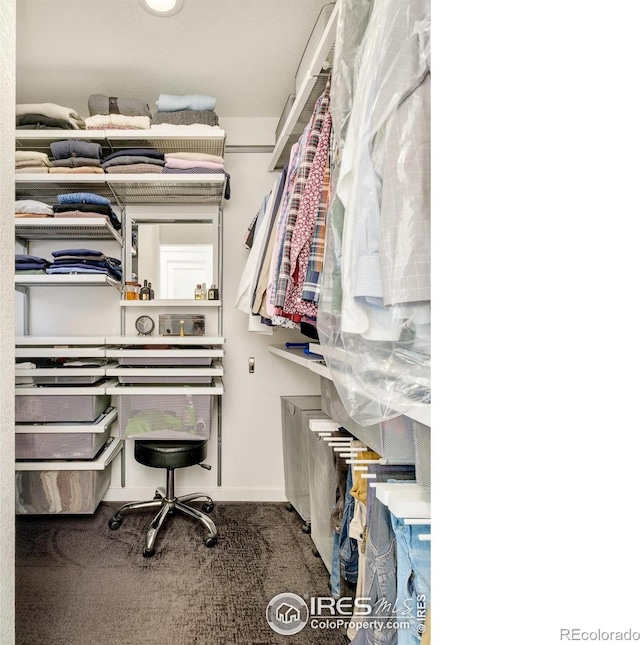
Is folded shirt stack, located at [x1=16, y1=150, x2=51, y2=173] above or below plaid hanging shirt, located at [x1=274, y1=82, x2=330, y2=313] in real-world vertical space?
above

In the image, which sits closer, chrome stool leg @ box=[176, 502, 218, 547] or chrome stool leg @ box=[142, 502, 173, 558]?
chrome stool leg @ box=[142, 502, 173, 558]

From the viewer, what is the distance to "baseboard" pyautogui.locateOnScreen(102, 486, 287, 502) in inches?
109

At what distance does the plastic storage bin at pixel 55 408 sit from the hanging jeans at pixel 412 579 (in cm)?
190

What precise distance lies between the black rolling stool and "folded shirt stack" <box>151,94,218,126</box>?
1.60 meters

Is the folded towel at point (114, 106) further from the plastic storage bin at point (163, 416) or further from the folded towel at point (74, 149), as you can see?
the plastic storage bin at point (163, 416)

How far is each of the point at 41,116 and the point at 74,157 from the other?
9.6 inches

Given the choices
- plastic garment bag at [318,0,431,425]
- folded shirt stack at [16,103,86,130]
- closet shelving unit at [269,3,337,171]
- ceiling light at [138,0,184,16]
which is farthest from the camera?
folded shirt stack at [16,103,86,130]

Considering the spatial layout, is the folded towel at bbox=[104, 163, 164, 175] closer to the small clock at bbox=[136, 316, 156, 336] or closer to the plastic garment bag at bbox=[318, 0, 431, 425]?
the small clock at bbox=[136, 316, 156, 336]

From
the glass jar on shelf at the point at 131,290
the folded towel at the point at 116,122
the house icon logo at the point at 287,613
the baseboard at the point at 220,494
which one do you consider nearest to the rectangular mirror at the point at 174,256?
the glass jar on shelf at the point at 131,290

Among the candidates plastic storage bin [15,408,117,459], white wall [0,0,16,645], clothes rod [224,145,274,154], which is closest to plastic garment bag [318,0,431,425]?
white wall [0,0,16,645]

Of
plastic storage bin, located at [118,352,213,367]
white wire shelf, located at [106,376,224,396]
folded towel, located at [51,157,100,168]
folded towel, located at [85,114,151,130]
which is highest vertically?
folded towel, located at [85,114,151,130]
